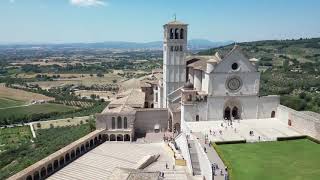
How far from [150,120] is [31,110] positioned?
2720 inches

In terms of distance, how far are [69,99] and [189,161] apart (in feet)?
320

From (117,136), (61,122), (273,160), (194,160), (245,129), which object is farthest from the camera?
(61,122)

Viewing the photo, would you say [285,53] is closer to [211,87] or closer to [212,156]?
[211,87]

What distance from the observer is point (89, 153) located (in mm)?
42969

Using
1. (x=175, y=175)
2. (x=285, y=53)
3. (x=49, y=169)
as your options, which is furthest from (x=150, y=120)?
(x=285, y=53)

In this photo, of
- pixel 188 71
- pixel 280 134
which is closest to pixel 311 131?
pixel 280 134

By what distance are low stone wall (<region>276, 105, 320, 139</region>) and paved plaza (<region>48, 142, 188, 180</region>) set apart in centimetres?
1556

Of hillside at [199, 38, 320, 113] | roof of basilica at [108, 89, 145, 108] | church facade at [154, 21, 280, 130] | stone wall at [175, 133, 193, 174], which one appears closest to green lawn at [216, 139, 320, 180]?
stone wall at [175, 133, 193, 174]

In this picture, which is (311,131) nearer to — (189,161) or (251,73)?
(251,73)

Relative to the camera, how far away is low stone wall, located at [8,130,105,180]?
1369 inches

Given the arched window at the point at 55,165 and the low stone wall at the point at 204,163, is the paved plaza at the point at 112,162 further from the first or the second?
the low stone wall at the point at 204,163

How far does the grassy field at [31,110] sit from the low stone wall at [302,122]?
7361 cm

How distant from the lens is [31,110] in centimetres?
10938

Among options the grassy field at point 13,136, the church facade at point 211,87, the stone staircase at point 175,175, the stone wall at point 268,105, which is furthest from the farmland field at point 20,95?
the stone staircase at point 175,175
